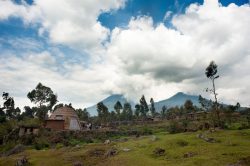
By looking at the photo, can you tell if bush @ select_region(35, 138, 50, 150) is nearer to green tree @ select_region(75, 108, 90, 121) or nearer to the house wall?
the house wall

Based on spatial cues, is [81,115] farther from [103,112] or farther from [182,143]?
[182,143]

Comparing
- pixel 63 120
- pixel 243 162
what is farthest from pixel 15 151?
pixel 243 162

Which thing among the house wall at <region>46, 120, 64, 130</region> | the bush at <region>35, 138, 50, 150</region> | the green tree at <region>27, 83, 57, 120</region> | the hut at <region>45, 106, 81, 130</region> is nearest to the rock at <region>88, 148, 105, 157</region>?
the bush at <region>35, 138, 50, 150</region>

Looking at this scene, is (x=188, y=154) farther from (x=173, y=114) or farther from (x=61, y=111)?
(x=173, y=114)

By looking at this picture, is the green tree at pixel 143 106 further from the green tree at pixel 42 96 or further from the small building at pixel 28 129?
the small building at pixel 28 129

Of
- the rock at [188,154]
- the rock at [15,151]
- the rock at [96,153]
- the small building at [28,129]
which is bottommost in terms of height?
the rock at [15,151]

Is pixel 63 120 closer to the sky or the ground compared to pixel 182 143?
closer to the sky

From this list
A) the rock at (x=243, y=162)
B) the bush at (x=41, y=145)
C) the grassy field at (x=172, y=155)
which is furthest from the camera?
the bush at (x=41, y=145)

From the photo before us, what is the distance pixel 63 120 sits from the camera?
66.7 meters

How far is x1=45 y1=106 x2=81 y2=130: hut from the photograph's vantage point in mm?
66500

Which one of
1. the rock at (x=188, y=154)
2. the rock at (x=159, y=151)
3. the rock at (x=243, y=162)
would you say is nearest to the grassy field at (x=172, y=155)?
the rock at (x=188, y=154)

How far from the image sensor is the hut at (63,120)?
218 ft

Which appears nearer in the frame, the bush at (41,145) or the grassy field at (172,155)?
the grassy field at (172,155)

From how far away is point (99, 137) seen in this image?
55281 millimetres
